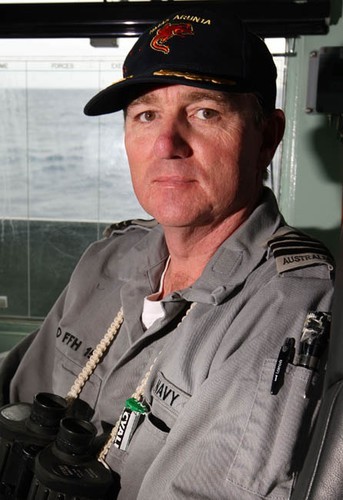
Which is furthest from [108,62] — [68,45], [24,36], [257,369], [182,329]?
[257,369]

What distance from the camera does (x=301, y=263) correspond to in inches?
47.7

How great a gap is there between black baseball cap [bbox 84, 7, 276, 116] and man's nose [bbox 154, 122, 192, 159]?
0.10 m

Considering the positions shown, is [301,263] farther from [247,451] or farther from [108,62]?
[108,62]

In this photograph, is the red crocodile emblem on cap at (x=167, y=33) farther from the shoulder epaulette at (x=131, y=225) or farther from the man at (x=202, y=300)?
the shoulder epaulette at (x=131, y=225)

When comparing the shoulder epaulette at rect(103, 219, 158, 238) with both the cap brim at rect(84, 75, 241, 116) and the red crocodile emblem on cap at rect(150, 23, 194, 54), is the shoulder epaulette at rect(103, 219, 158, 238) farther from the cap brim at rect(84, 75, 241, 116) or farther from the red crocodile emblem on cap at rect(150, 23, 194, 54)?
the red crocodile emblem on cap at rect(150, 23, 194, 54)

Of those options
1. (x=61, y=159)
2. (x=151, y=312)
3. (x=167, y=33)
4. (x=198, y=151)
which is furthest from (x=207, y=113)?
(x=61, y=159)

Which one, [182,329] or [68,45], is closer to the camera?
[182,329]

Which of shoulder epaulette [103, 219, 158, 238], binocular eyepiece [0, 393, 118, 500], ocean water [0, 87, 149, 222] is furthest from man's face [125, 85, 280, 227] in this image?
ocean water [0, 87, 149, 222]

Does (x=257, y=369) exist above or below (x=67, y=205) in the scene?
below

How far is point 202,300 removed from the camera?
1293mm

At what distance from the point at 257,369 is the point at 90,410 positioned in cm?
55

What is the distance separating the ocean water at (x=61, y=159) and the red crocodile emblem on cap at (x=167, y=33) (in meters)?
0.91

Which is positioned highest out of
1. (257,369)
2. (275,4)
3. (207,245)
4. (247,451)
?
→ (275,4)

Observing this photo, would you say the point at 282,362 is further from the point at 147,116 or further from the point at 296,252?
the point at 147,116
